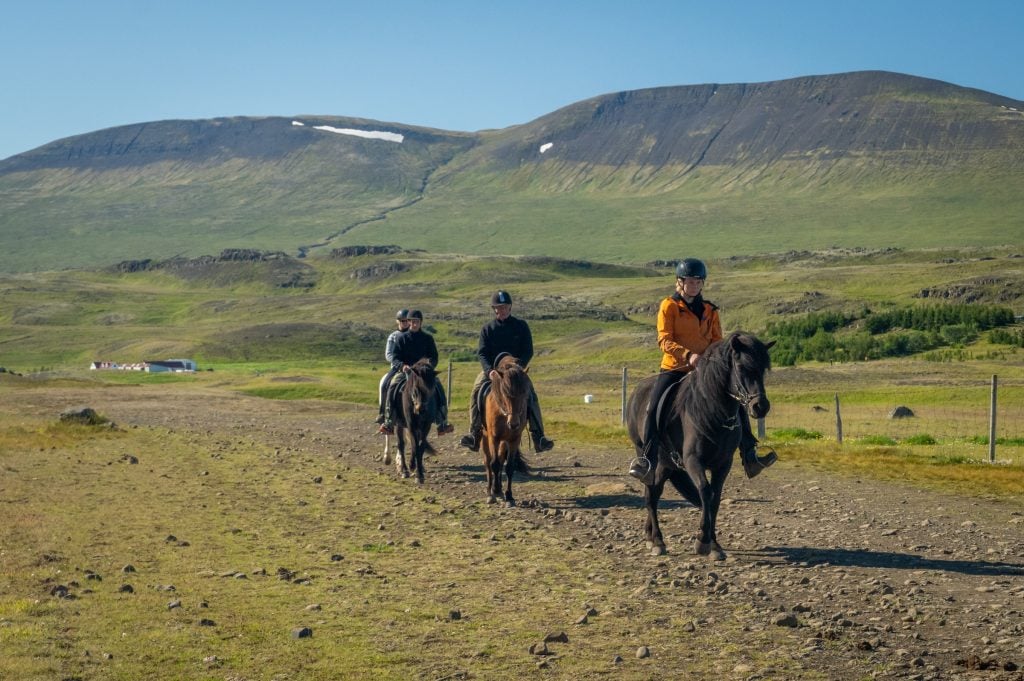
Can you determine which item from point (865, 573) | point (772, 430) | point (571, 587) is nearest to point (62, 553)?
point (571, 587)

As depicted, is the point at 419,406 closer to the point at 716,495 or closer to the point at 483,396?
the point at 483,396

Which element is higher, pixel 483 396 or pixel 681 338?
pixel 681 338

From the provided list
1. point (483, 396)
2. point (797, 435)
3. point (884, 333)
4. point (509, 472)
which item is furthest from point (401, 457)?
point (884, 333)

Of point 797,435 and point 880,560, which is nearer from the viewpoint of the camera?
point 880,560

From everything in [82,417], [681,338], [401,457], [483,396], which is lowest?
[82,417]

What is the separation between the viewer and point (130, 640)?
32.0ft

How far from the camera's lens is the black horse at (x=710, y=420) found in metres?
12.6

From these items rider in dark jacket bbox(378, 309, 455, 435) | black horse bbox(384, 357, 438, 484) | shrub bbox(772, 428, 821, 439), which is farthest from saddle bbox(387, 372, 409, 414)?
shrub bbox(772, 428, 821, 439)

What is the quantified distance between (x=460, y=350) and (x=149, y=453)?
6690cm

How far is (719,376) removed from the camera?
1296 centimetres

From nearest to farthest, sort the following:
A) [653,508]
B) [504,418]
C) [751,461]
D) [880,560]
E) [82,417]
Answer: [880,560] < [751,461] < [653,508] < [504,418] < [82,417]

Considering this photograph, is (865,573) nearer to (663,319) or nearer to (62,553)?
(663,319)

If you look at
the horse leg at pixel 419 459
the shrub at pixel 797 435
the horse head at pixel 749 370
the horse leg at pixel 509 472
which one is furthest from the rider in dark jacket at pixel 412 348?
the shrub at pixel 797 435

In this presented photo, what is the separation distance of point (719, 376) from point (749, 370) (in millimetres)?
488
